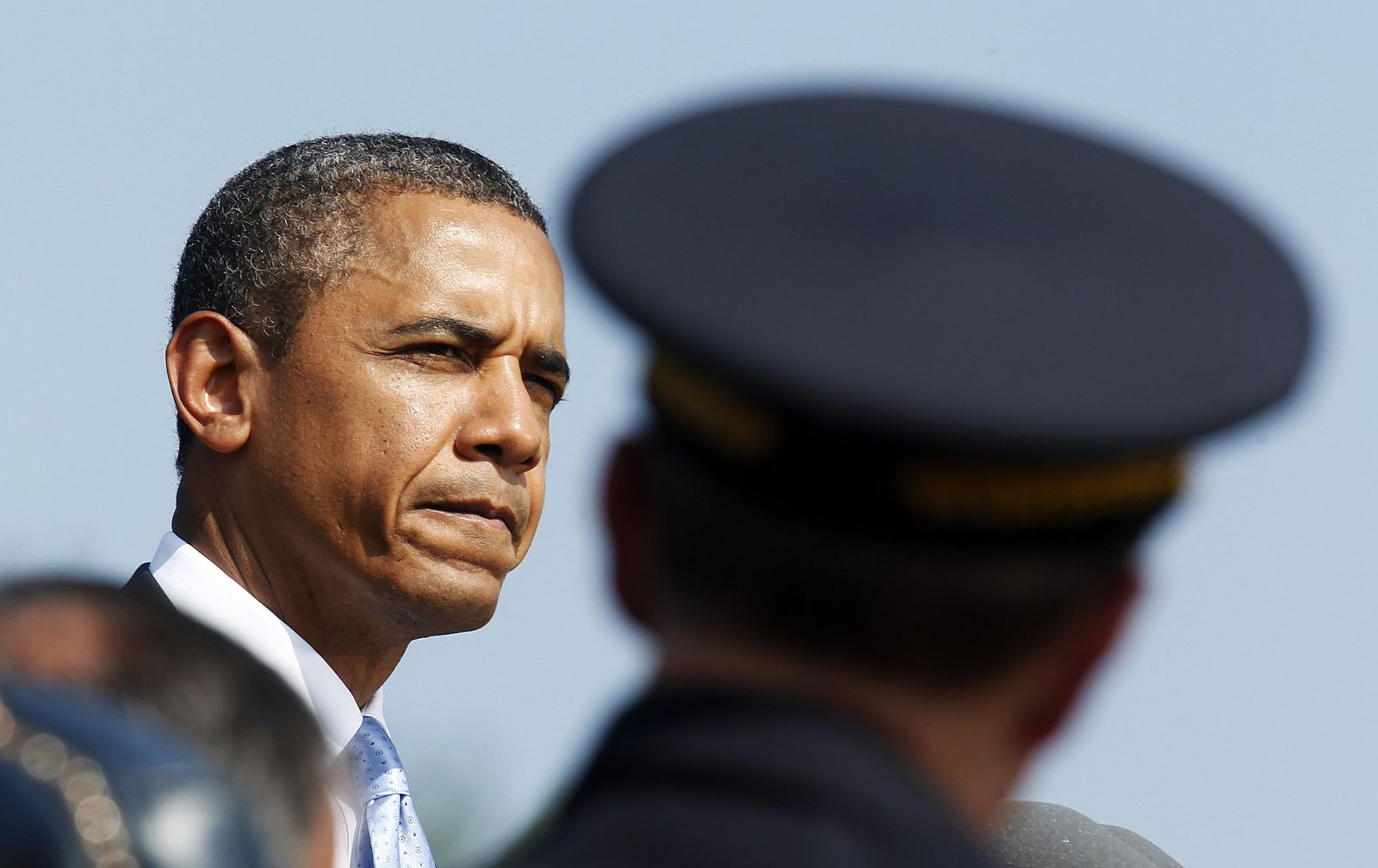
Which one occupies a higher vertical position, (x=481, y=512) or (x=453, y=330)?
(x=453, y=330)

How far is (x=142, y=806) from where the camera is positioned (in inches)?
61.9

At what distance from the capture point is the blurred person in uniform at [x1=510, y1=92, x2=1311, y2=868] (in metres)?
1.62

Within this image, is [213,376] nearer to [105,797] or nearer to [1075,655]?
[105,797]

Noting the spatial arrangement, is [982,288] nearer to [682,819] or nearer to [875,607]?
[875,607]

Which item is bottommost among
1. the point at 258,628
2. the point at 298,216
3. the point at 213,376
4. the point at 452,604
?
the point at 258,628

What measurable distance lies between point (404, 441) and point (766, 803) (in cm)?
242

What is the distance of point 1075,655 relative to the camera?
5.48ft

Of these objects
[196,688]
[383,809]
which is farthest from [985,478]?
[383,809]

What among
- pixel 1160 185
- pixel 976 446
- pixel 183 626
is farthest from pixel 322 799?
pixel 1160 185

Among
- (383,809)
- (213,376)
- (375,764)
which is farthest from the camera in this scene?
(213,376)

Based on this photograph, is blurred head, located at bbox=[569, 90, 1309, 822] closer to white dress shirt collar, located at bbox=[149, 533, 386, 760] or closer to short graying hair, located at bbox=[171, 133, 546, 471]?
white dress shirt collar, located at bbox=[149, 533, 386, 760]

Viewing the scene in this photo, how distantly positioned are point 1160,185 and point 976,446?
0.39m

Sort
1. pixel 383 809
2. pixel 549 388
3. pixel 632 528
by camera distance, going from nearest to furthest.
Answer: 1. pixel 632 528
2. pixel 383 809
3. pixel 549 388

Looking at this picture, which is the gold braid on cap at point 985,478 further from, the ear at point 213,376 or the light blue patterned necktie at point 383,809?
the ear at point 213,376
